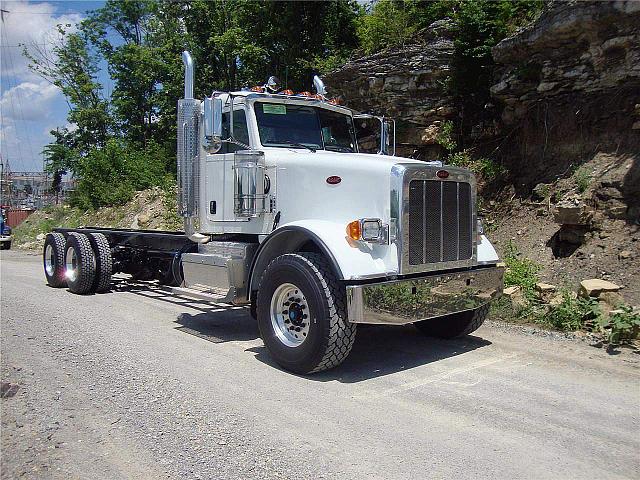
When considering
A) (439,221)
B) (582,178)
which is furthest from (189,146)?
(582,178)

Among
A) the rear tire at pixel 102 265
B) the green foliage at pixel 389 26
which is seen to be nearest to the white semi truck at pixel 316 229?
the rear tire at pixel 102 265

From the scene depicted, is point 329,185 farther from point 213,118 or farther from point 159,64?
point 159,64

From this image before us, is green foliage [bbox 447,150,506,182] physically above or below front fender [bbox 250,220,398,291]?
above

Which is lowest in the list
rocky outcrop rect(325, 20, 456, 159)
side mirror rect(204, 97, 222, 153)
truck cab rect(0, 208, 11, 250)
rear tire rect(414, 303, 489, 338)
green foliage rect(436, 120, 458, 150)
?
rear tire rect(414, 303, 489, 338)

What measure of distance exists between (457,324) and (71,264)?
23.7ft

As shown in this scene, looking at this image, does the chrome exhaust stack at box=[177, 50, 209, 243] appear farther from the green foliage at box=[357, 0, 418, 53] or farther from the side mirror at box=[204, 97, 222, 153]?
the green foliage at box=[357, 0, 418, 53]

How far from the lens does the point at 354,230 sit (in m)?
5.36

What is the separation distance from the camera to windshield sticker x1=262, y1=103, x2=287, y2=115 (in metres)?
6.82

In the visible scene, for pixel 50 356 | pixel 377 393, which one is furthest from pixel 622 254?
pixel 50 356

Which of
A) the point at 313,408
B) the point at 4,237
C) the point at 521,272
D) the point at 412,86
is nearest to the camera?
the point at 313,408

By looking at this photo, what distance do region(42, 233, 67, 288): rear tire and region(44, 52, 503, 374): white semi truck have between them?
395 cm

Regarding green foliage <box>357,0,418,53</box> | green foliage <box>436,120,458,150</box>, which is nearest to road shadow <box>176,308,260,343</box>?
green foliage <box>436,120,458,150</box>

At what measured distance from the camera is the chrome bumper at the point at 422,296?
505 cm

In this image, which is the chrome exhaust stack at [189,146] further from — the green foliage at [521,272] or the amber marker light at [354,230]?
the green foliage at [521,272]
